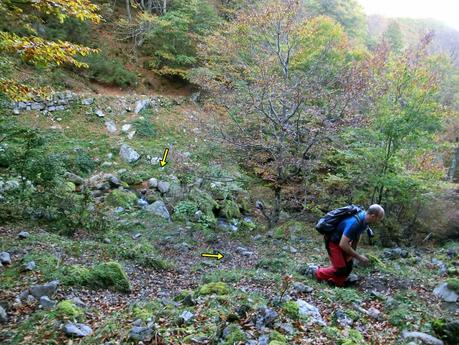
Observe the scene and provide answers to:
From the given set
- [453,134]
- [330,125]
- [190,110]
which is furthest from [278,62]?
[453,134]

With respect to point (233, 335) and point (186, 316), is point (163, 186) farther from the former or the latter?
point (233, 335)

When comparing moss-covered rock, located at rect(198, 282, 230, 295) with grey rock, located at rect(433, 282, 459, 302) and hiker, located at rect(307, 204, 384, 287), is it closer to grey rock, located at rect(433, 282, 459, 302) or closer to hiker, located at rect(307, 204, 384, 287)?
hiker, located at rect(307, 204, 384, 287)

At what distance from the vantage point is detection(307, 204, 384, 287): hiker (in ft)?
16.3

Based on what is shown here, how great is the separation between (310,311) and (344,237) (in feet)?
4.41

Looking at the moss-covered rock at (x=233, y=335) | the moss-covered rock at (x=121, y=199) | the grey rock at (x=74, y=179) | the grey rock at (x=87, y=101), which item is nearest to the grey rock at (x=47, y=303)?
the moss-covered rock at (x=233, y=335)

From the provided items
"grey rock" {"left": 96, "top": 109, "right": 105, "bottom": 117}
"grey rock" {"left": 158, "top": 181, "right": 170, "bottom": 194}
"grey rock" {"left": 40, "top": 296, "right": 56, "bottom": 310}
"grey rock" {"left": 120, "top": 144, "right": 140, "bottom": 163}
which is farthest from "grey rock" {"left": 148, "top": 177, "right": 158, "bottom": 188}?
"grey rock" {"left": 40, "top": 296, "right": 56, "bottom": 310}

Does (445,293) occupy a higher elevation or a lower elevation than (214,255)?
higher

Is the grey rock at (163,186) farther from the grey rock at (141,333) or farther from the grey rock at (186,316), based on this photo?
the grey rock at (141,333)

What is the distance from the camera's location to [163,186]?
10.7m

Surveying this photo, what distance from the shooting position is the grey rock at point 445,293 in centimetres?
468

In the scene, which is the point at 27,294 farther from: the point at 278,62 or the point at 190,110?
the point at 190,110

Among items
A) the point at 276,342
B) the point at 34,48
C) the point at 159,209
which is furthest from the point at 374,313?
the point at 159,209

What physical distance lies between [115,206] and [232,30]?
6.16 m

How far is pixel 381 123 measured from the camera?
887 centimetres
